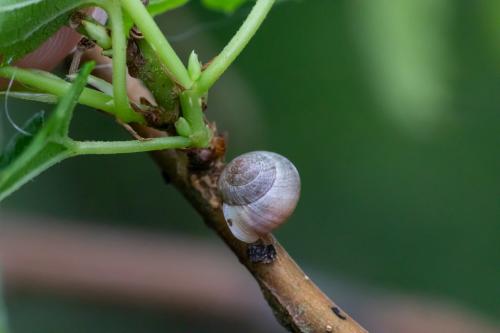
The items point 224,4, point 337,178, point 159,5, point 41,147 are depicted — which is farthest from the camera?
point 337,178

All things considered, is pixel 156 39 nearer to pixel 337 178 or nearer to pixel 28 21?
pixel 28 21

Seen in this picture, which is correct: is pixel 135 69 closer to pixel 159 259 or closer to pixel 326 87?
pixel 159 259

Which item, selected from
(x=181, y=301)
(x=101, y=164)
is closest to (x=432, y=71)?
(x=181, y=301)

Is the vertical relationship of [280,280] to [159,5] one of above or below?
below

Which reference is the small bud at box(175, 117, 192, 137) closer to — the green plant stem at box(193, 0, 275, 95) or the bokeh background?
the green plant stem at box(193, 0, 275, 95)

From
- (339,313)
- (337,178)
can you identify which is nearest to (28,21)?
(339,313)

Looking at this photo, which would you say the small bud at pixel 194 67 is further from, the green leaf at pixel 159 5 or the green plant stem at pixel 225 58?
the green leaf at pixel 159 5
